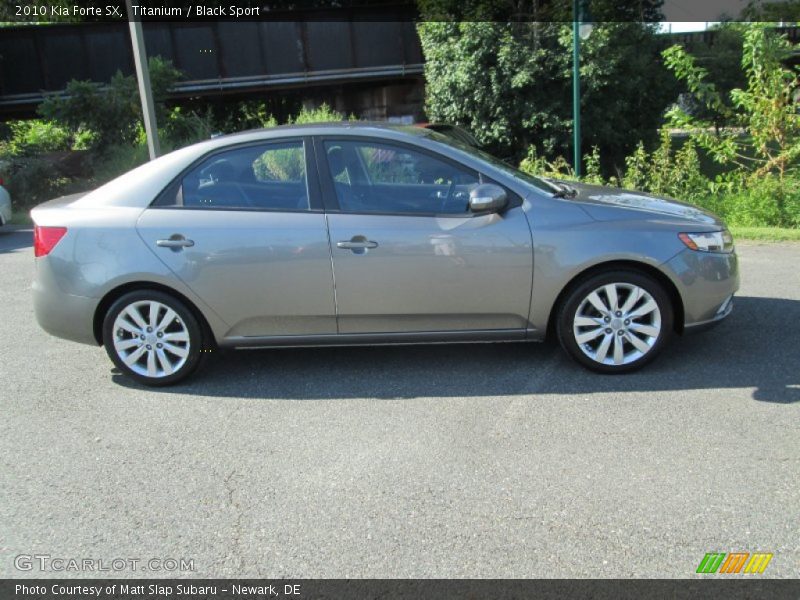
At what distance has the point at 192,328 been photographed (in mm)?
4668

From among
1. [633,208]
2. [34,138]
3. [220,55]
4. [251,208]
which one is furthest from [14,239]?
[220,55]

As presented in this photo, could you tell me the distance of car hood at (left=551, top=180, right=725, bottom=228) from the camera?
4.56 m

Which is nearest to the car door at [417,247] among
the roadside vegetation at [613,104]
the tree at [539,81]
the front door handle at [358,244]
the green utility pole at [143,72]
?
the front door handle at [358,244]

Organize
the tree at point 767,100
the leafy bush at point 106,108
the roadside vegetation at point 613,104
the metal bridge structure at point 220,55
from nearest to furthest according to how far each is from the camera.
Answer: the tree at point 767,100, the roadside vegetation at point 613,104, the leafy bush at point 106,108, the metal bridge structure at point 220,55

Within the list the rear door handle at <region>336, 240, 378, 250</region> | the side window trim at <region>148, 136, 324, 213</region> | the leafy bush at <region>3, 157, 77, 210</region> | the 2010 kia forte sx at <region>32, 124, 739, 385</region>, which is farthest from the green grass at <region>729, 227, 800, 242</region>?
the leafy bush at <region>3, 157, 77, 210</region>

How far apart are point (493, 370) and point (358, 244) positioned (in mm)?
1282

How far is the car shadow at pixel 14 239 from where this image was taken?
10.0m

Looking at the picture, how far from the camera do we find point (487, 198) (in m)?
4.38

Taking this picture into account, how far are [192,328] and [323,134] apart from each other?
1.56 m

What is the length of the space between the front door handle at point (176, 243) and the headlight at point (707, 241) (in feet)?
10.4

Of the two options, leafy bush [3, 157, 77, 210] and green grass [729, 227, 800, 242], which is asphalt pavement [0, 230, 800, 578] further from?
leafy bush [3, 157, 77, 210]

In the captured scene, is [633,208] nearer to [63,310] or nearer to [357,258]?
[357,258]

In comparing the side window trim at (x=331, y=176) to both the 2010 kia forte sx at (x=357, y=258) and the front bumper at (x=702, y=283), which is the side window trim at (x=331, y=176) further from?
the front bumper at (x=702, y=283)

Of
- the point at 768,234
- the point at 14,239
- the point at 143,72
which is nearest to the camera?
the point at 768,234
